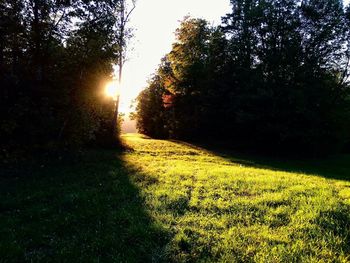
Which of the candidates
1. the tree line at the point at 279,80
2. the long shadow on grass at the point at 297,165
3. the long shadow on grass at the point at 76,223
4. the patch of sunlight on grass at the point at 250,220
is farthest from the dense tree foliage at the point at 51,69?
the tree line at the point at 279,80

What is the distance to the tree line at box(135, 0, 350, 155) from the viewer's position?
31.3 m

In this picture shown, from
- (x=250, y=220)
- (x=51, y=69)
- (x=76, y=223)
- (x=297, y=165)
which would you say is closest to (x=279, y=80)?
(x=297, y=165)

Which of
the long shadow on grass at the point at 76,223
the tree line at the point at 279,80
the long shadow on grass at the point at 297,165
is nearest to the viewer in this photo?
the long shadow on grass at the point at 76,223

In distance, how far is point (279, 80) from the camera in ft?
108

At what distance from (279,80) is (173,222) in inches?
1155

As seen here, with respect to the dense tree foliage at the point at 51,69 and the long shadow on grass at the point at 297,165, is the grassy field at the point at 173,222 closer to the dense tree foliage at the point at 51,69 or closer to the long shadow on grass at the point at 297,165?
the dense tree foliage at the point at 51,69

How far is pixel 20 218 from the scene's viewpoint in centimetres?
802

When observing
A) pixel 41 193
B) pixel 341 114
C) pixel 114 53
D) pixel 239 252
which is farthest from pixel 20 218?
pixel 341 114

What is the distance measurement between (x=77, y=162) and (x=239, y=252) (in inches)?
562

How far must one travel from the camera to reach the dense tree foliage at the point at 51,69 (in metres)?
13.3

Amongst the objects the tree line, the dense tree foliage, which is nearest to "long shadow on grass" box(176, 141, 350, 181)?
the tree line

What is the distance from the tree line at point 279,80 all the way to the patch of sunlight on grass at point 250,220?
2119 cm

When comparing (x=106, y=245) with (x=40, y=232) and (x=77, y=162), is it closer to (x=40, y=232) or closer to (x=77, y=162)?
(x=40, y=232)

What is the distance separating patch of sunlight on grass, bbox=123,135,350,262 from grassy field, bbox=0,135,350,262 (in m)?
0.02
